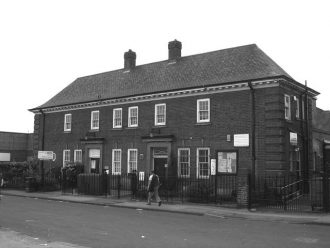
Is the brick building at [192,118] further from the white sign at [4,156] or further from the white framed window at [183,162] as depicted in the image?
the white sign at [4,156]

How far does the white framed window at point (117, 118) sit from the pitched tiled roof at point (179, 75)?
1116 mm

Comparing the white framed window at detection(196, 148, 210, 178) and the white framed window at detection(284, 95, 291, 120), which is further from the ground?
the white framed window at detection(284, 95, 291, 120)

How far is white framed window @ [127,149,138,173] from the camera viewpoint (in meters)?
30.2

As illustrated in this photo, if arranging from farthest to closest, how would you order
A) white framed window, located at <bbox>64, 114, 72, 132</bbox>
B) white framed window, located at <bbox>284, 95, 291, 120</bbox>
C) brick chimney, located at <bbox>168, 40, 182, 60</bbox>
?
white framed window, located at <bbox>64, 114, 72, 132</bbox>, brick chimney, located at <bbox>168, 40, 182, 60</bbox>, white framed window, located at <bbox>284, 95, 291, 120</bbox>

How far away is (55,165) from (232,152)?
694 inches

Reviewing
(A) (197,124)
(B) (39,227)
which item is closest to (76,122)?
(A) (197,124)

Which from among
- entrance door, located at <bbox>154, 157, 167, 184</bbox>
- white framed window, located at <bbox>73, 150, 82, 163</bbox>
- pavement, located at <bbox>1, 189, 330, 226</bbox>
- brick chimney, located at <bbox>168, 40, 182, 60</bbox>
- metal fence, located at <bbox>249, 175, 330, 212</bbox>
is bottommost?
pavement, located at <bbox>1, 189, 330, 226</bbox>

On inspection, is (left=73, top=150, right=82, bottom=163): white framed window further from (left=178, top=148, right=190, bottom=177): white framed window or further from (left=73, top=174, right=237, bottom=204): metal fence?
(left=178, top=148, right=190, bottom=177): white framed window

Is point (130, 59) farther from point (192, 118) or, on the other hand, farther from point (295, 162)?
point (295, 162)

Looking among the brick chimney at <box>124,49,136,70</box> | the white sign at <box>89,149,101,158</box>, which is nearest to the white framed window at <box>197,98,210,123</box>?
the white sign at <box>89,149,101,158</box>

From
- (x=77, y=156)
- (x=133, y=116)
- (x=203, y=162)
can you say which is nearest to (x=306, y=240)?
(x=203, y=162)

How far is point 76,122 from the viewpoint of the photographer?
35.0 metres

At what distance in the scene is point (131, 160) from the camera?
30438mm

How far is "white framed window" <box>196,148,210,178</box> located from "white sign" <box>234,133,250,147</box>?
214cm
